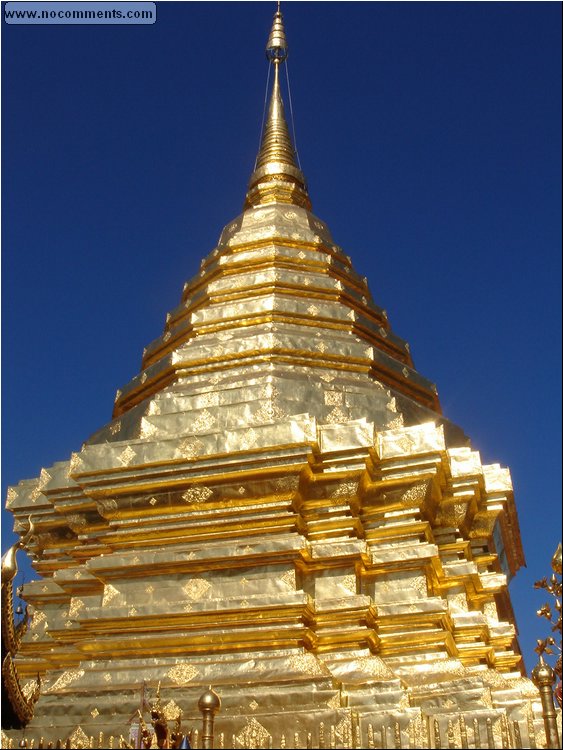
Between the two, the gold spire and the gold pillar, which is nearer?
the gold pillar

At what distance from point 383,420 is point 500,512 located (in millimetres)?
1861

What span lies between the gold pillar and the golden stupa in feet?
1.07

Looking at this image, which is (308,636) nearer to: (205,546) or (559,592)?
(205,546)

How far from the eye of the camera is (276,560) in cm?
915

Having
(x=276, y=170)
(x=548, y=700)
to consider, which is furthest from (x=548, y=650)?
(x=276, y=170)

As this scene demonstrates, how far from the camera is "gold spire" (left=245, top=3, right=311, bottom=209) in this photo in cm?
1633

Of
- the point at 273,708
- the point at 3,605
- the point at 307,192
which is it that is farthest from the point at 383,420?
the point at 307,192

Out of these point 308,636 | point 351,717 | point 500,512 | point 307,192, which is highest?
point 307,192

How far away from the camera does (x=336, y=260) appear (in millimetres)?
14141

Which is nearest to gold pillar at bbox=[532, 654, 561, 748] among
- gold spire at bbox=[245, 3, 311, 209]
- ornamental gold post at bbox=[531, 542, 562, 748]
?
ornamental gold post at bbox=[531, 542, 562, 748]

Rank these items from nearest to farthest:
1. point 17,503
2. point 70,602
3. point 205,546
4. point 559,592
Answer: point 559,592
point 205,546
point 70,602
point 17,503

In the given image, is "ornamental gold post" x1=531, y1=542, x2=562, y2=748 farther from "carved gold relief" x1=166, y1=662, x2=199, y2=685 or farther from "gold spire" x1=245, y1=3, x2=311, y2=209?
"gold spire" x1=245, y1=3, x2=311, y2=209

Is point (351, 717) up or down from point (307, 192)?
down

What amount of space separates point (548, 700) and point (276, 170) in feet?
38.4
